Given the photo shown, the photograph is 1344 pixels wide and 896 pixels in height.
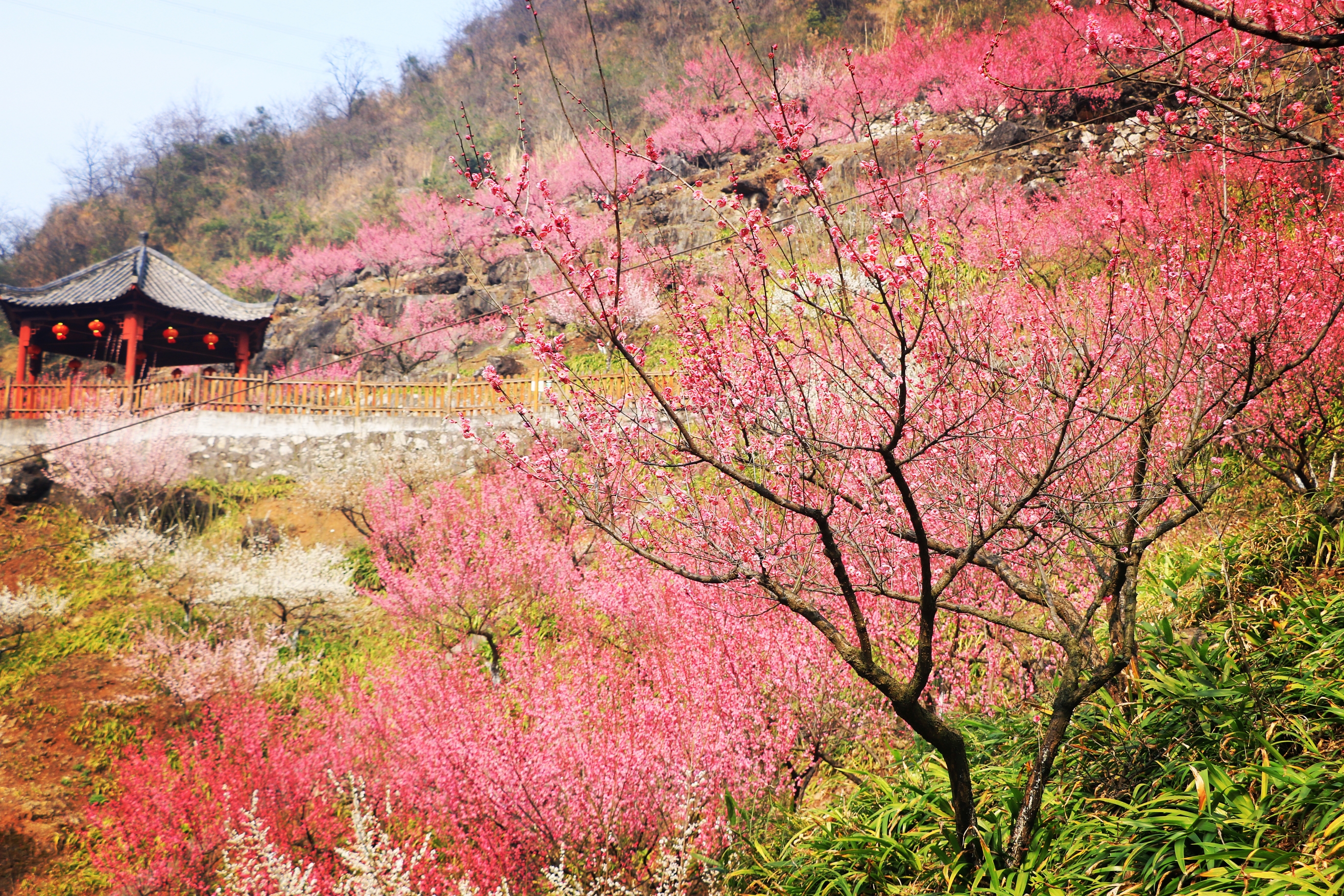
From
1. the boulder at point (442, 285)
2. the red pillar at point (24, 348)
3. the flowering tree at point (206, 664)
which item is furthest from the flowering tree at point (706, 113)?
the flowering tree at point (206, 664)

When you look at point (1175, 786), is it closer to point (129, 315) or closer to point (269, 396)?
point (269, 396)

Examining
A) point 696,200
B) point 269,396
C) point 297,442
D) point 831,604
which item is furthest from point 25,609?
point 696,200

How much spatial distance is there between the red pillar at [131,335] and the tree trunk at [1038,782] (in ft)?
66.7

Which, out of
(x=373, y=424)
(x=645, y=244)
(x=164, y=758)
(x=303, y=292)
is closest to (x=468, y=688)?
(x=164, y=758)

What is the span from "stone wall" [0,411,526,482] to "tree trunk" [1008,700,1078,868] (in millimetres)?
12315

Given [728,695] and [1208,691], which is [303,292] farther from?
[1208,691]

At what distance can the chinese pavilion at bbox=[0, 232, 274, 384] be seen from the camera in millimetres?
17484

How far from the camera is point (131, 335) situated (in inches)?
703

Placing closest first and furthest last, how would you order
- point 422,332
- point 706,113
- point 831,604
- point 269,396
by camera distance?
point 831,604 < point 269,396 < point 422,332 < point 706,113

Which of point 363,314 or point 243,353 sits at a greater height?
point 363,314

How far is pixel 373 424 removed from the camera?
15734 millimetres

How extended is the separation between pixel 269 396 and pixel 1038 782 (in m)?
17.2

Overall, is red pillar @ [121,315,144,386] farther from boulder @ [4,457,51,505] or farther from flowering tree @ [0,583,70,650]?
flowering tree @ [0,583,70,650]

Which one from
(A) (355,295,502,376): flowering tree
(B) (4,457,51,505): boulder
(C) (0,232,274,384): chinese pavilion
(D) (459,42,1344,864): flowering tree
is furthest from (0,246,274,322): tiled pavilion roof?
(D) (459,42,1344,864): flowering tree
